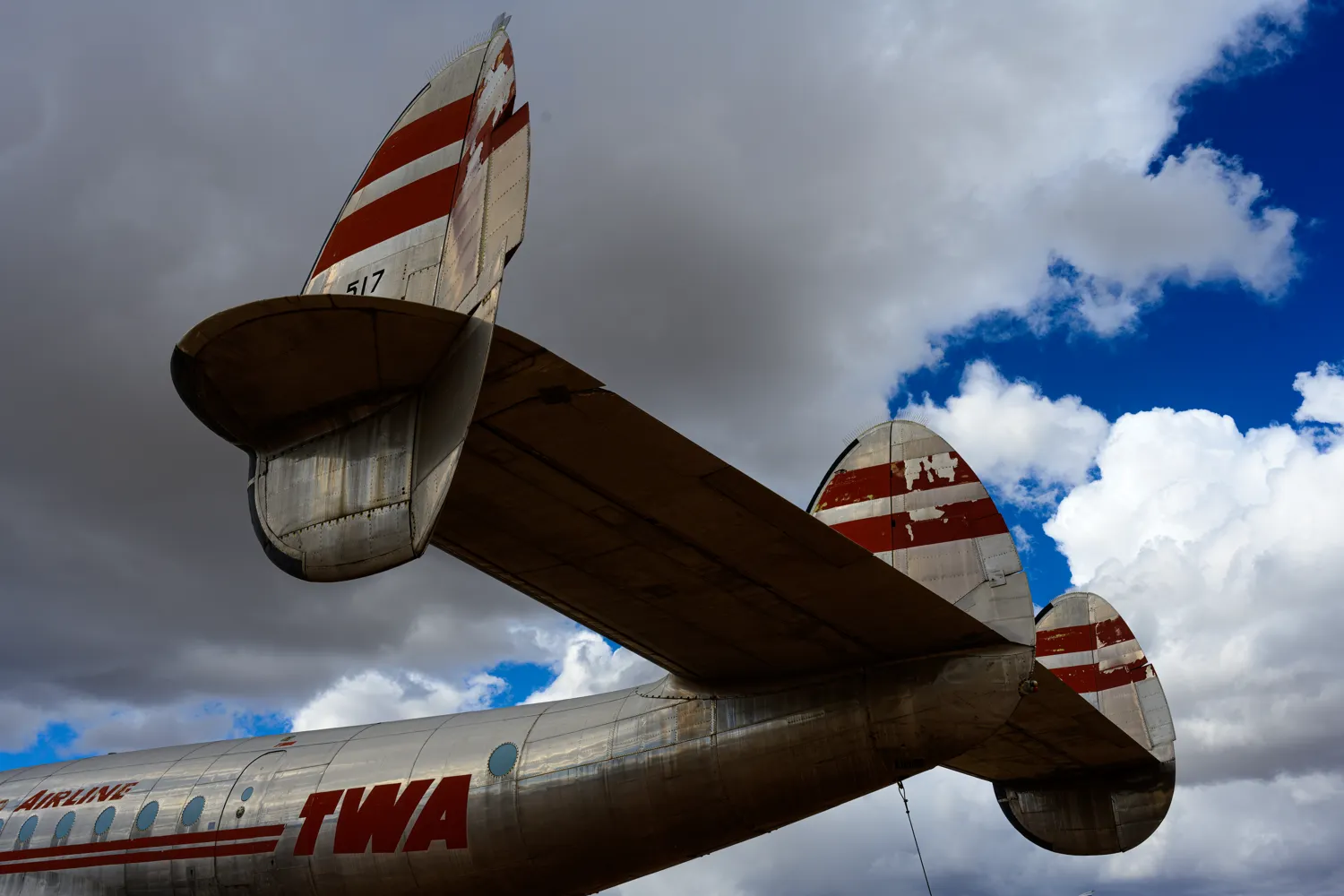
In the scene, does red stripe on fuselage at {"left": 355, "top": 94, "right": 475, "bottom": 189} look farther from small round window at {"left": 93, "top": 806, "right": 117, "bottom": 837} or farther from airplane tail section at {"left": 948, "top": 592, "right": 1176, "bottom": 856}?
small round window at {"left": 93, "top": 806, "right": 117, "bottom": 837}

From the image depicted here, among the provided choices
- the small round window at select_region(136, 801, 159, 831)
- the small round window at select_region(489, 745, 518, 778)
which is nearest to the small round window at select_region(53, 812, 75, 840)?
the small round window at select_region(136, 801, 159, 831)

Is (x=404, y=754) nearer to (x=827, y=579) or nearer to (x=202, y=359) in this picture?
(x=827, y=579)

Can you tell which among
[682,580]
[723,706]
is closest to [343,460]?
[682,580]

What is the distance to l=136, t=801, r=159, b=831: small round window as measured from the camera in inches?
500

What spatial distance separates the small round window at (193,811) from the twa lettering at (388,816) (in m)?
1.91

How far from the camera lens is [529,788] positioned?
9961 mm

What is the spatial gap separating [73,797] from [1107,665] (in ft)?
50.1

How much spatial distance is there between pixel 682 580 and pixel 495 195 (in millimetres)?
2979

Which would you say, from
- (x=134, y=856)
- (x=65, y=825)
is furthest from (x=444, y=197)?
(x=65, y=825)

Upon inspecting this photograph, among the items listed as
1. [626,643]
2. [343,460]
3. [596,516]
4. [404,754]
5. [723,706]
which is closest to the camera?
[343,460]

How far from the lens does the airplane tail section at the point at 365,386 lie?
4734mm

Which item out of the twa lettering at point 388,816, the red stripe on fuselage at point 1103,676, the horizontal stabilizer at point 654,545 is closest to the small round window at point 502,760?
the twa lettering at point 388,816

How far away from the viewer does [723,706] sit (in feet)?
30.4

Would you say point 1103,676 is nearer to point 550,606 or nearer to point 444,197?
point 550,606
